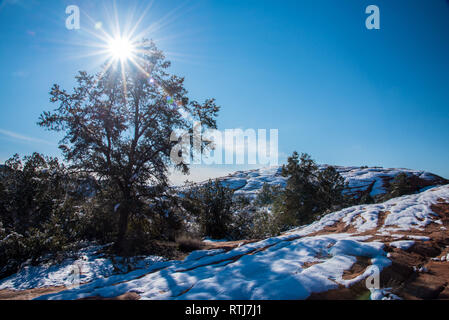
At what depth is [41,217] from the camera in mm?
10086

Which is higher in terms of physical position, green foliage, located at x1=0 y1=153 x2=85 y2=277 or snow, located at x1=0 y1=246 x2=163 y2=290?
green foliage, located at x1=0 y1=153 x2=85 y2=277

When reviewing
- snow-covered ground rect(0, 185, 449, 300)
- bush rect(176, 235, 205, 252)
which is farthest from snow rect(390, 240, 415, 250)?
bush rect(176, 235, 205, 252)

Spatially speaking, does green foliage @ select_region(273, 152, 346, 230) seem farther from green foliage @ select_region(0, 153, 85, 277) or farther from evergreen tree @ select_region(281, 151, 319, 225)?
green foliage @ select_region(0, 153, 85, 277)

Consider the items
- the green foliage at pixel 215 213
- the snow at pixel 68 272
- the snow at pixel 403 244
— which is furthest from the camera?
the green foliage at pixel 215 213

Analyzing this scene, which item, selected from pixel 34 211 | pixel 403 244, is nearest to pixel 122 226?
pixel 34 211

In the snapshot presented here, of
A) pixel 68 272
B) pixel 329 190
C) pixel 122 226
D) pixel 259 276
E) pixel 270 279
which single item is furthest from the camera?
pixel 329 190

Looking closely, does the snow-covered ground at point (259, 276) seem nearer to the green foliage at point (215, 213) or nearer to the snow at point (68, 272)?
the snow at point (68, 272)

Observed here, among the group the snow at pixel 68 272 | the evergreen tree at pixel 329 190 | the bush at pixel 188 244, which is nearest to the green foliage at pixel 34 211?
the snow at pixel 68 272

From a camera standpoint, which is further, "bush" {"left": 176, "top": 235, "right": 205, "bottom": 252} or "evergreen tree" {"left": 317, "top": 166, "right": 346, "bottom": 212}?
"evergreen tree" {"left": 317, "top": 166, "right": 346, "bottom": 212}

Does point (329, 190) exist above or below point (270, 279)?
below

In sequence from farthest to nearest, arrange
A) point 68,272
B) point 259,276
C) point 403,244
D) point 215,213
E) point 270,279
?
point 215,213
point 68,272
point 403,244
point 259,276
point 270,279

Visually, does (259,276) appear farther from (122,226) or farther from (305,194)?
(305,194)
